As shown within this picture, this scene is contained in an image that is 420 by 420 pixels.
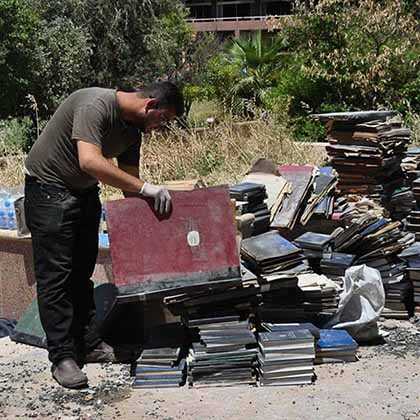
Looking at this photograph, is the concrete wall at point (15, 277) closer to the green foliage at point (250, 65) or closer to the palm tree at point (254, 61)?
the green foliage at point (250, 65)

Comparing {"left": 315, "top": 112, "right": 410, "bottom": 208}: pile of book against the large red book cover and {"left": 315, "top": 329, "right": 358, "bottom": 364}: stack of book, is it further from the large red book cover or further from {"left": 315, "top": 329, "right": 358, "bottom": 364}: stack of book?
the large red book cover

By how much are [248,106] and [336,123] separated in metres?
5.02

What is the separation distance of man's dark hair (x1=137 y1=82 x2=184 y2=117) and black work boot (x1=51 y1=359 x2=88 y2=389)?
1.76 meters

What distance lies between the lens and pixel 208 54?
92.6 feet

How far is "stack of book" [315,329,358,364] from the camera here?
16.4 feet

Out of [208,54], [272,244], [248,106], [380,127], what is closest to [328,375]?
[272,244]

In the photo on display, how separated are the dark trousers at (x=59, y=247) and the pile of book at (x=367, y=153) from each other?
152 inches

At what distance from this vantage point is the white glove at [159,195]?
4527 mm

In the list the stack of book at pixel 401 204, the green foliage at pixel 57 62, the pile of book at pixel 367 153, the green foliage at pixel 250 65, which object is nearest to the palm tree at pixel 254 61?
the green foliage at pixel 250 65

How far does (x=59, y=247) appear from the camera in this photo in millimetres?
4707

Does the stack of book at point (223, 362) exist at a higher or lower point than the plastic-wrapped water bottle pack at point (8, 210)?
lower

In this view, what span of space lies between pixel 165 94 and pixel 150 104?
11 cm

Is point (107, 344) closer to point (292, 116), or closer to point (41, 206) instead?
point (41, 206)

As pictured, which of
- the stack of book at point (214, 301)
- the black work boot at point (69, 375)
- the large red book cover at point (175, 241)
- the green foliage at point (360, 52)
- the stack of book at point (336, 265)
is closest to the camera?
the large red book cover at point (175, 241)
